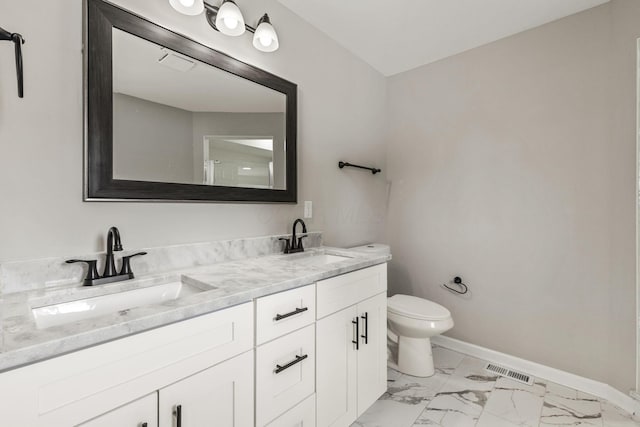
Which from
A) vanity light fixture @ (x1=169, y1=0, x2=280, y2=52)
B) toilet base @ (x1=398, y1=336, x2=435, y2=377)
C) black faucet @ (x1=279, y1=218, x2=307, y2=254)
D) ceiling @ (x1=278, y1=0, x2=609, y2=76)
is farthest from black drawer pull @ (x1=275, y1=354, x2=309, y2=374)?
ceiling @ (x1=278, y1=0, x2=609, y2=76)

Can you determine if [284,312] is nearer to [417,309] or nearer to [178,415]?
[178,415]

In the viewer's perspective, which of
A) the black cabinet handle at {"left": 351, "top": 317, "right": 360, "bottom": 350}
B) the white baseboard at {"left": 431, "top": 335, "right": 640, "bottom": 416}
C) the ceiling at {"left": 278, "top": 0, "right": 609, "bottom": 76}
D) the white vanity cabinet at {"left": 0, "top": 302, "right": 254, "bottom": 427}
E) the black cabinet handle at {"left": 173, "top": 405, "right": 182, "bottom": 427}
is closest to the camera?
the white vanity cabinet at {"left": 0, "top": 302, "right": 254, "bottom": 427}

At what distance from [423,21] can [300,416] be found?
2.41m

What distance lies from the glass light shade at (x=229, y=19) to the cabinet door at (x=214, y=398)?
1455 millimetres

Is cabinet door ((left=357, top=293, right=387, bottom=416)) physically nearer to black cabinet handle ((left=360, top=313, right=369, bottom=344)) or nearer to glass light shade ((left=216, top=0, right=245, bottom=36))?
black cabinet handle ((left=360, top=313, right=369, bottom=344))

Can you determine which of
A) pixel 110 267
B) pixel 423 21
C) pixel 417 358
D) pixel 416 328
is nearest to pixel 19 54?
pixel 110 267

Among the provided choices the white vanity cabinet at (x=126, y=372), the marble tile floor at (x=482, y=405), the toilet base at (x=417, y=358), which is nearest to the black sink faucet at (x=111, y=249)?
the white vanity cabinet at (x=126, y=372)

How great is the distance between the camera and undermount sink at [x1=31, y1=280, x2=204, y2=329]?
35.5 inches

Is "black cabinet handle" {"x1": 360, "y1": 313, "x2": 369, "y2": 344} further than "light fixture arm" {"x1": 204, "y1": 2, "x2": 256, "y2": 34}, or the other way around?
"black cabinet handle" {"x1": 360, "y1": 313, "x2": 369, "y2": 344}

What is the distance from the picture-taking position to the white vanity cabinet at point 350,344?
1.33 meters

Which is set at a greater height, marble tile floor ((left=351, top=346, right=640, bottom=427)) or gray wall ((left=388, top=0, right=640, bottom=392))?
gray wall ((left=388, top=0, right=640, bottom=392))

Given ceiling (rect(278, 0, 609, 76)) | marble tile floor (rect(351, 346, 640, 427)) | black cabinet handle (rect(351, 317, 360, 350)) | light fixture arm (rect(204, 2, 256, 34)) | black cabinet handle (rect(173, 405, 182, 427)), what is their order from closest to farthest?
black cabinet handle (rect(173, 405, 182, 427)) < light fixture arm (rect(204, 2, 256, 34)) < black cabinet handle (rect(351, 317, 360, 350)) < marble tile floor (rect(351, 346, 640, 427)) < ceiling (rect(278, 0, 609, 76))

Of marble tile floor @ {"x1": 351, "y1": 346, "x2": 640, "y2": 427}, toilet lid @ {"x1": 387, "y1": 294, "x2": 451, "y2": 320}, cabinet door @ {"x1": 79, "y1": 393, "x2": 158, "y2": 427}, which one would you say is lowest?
marble tile floor @ {"x1": 351, "y1": 346, "x2": 640, "y2": 427}

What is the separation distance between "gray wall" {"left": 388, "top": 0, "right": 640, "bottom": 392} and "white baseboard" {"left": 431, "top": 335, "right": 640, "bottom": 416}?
45 mm
